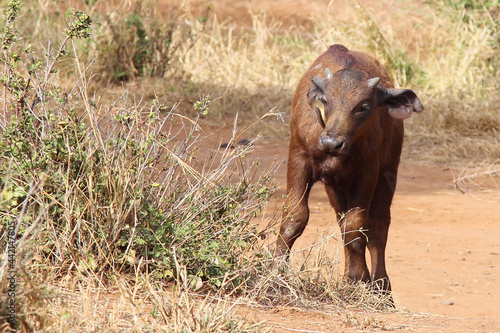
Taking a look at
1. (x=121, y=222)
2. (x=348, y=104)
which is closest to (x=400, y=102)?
(x=348, y=104)

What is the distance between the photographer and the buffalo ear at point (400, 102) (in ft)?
17.6

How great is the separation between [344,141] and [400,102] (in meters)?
0.79

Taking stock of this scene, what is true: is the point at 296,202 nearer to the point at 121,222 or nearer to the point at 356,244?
the point at 356,244

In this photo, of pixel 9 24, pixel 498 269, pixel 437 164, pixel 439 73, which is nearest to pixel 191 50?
pixel 439 73

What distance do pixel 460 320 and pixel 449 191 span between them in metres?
4.70

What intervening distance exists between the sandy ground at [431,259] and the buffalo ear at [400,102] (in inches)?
38.6

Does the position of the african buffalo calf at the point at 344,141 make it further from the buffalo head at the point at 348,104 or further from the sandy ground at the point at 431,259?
the sandy ground at the point at 431,259

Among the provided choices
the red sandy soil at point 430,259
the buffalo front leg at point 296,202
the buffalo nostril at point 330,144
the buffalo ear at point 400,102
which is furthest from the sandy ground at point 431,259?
the buffalo ear at point 400,102

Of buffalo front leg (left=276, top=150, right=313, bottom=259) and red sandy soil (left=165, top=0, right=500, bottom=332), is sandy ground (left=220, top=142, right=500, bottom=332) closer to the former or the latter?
red sandy soil (left=165, top=0, right=500, bottom=332)

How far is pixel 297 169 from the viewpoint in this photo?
5.43m

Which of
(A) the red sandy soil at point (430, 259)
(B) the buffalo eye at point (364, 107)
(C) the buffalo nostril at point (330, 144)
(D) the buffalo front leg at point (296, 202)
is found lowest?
(A) the red sandy soil at point (430, 259)

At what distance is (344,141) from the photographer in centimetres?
491

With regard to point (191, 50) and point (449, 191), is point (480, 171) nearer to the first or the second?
point (449, 191)

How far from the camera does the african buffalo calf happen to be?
16.8 ft
